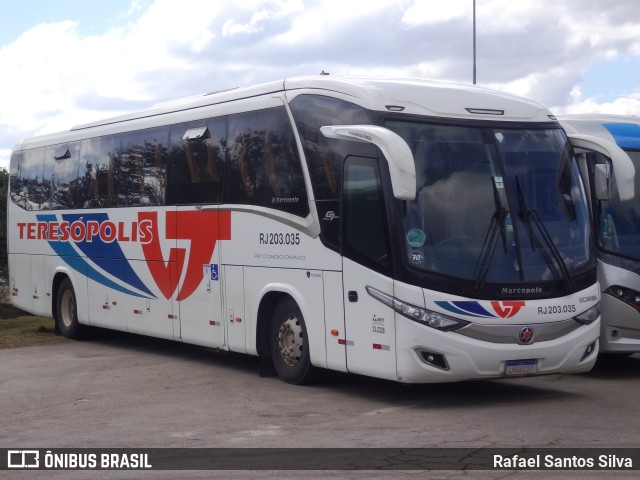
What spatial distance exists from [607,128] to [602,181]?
5.69 feet

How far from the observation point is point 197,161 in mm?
15547

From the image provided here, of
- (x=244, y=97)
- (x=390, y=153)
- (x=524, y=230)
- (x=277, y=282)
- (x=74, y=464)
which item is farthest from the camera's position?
(x=244, y=97)

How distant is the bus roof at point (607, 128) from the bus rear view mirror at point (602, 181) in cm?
120

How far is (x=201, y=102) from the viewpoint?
15773 millimetres

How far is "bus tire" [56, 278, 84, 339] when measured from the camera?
771 inches

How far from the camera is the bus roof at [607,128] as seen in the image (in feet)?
48.2

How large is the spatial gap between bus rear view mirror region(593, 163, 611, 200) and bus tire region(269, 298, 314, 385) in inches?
149

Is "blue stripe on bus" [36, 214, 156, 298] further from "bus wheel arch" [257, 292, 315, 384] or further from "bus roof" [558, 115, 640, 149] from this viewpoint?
"bus roof" [558, 115, 640, 149]

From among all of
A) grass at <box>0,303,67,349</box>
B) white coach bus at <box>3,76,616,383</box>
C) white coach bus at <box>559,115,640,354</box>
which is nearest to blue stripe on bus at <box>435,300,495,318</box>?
white coach bus at <box>3,76,616,383</box>

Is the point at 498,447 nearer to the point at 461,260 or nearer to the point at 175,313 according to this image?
the point at 461,260

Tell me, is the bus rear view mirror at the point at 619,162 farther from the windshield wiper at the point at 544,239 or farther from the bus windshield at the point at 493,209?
the windshield wiper at the point at 544,239

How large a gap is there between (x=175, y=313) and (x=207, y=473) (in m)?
7.77

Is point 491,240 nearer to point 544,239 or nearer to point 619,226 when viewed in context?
point 544,239

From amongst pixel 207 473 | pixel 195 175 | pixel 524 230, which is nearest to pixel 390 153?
pixel 524 230
